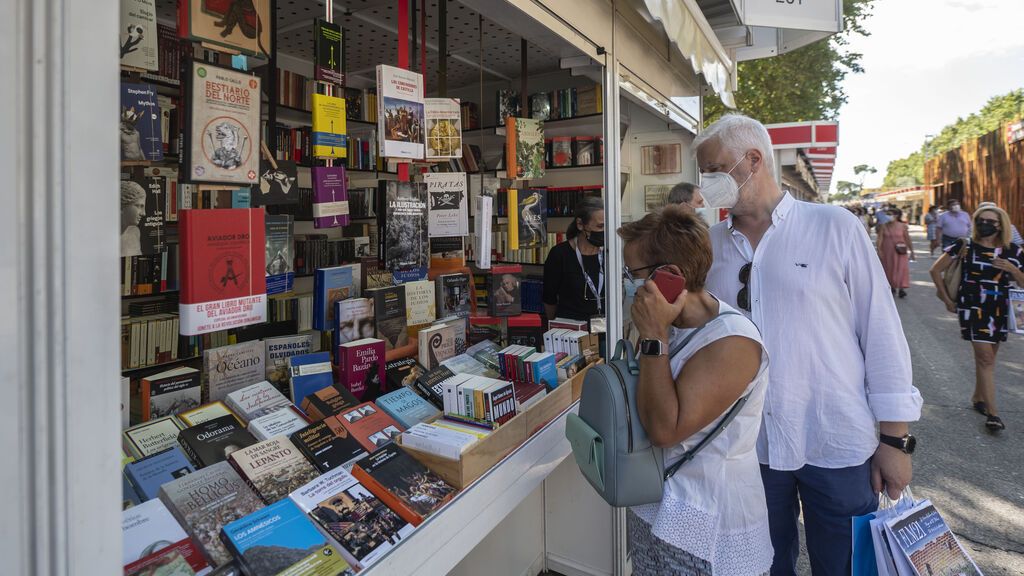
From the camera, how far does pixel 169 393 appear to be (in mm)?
1665

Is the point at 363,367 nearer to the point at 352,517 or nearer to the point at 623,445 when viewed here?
the point at 352,517

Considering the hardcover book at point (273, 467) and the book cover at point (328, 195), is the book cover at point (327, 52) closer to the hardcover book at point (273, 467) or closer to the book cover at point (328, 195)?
the book cover at point (328, 195)

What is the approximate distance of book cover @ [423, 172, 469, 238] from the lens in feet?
7.32

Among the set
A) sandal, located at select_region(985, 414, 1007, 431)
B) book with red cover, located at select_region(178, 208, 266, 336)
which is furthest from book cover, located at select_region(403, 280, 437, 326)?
sandal, located at select_region(985, 414, 1007, 431)

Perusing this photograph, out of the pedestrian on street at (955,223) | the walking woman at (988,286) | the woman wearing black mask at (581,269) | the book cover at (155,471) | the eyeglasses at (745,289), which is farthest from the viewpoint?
the pedestrian on street at (955,223)

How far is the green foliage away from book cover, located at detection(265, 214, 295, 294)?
1276 cm

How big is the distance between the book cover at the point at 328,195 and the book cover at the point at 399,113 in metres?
0.18

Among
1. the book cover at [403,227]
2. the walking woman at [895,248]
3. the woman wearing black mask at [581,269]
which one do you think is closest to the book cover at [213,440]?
the book cover at [403,227]

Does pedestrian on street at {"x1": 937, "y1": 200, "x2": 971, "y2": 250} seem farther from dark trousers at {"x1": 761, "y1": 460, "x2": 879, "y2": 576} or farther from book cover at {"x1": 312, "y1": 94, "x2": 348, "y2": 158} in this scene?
book cover at {"x1": 312, "y1": 94, "x2": 348, "y2": 158}

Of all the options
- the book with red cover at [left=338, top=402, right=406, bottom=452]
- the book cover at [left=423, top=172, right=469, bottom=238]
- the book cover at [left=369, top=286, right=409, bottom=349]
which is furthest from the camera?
the book cover at [left=423, top=172, right=469, bottom=238]

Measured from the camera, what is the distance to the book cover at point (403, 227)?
204 cm

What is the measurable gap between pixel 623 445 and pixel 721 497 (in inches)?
10.8

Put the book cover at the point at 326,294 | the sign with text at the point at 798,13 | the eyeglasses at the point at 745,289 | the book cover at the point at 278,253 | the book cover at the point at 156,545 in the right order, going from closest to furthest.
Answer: the book cover at the point at 156,545 < the book cover at the point at 278,253 < the eyeglasses at the point at 745,289 < the book cover at the point at 326,294 < the sign with text at the point at 798,13

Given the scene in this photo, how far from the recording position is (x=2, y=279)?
662 mm
